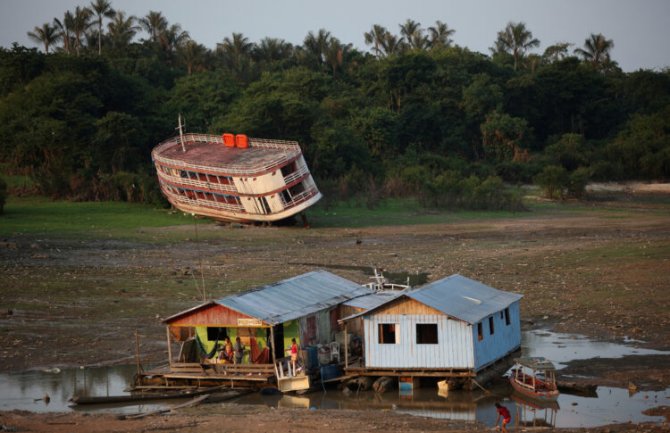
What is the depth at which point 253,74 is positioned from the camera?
377 feet

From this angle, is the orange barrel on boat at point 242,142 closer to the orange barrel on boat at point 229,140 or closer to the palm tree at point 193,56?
the orange barrel on boat at point 229,140

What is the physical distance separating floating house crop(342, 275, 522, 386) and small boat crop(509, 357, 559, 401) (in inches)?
45.3

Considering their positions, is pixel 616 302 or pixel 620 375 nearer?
pixel 620 375

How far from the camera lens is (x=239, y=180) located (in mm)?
64125

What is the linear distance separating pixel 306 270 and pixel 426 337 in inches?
788

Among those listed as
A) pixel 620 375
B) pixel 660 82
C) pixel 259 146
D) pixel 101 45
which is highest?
pixel 101 45

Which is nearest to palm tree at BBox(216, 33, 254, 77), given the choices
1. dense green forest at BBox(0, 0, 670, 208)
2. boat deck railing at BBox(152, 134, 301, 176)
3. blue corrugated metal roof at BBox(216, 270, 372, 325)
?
dense green forest at BBox(0, 0, 670, 208)

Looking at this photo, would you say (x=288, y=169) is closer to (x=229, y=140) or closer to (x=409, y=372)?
(x=229, y=140)

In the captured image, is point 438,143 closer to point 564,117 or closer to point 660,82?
point 564,117

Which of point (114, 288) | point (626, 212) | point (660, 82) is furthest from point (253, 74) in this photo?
point (114, 288)

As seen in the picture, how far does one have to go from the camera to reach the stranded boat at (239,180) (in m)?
63.5

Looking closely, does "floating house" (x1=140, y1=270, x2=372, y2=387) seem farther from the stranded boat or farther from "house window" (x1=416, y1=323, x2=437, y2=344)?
the stranded boat

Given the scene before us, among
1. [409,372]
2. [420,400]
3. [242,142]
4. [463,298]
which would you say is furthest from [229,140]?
[420,400]

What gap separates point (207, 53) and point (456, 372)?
98967 mm
